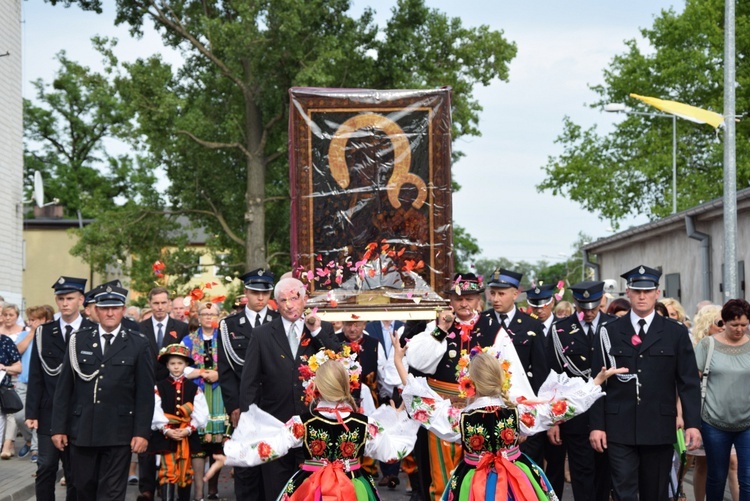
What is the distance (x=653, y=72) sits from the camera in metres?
49.6

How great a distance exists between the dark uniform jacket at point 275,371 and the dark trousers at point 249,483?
83cm

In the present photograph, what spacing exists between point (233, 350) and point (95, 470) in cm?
211

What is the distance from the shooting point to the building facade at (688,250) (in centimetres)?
2291

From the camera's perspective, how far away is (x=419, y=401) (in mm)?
8141

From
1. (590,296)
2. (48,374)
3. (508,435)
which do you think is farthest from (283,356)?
(590,296)

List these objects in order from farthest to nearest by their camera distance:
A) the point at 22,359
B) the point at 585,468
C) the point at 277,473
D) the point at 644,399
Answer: the point at 22,359
the point at 585,468
the point at 277,473
the point at 644,399

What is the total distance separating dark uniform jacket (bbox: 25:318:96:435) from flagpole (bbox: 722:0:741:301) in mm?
11007

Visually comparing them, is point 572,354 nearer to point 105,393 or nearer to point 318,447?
point 318,447

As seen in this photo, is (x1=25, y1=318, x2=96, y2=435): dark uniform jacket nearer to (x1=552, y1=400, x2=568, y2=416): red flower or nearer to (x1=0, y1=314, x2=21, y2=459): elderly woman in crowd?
(x1=0, y1=314, x2=21, y2=459): elderly woman in crowd

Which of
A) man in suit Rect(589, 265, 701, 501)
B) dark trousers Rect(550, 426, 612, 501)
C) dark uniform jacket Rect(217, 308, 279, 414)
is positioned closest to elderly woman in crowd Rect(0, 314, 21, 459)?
dark uniform jacket Rect(217, 308, 279, 414)

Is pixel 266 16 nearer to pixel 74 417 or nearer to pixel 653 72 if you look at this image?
pixel 74 417

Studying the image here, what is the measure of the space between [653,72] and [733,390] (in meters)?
41.9

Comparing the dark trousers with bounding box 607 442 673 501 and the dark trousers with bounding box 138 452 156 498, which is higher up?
the dark trousers with bounding box 607 442 673 501

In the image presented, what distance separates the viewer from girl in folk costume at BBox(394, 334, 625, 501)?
7.50 m
